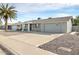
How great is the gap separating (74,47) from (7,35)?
18.0 ft

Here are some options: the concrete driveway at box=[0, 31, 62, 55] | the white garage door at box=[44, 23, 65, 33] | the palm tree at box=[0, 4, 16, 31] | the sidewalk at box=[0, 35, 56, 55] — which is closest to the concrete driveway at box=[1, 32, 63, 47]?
the concrete driveway at box=[0, 31, 62, 55]

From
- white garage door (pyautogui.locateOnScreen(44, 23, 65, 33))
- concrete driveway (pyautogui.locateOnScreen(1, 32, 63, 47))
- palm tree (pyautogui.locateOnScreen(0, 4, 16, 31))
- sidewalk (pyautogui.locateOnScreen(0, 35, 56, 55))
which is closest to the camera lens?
sidewalk (pyautogui.locateOnScreen(0, 35, 56, 55))

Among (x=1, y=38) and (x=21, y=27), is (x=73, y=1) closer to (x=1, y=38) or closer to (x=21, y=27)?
(x=1, y=38)

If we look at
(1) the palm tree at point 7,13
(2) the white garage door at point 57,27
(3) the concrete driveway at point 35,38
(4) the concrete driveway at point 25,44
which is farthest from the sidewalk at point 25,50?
(2) the white garage door at point 57,27

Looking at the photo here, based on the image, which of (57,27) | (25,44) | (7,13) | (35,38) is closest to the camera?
(7,13)

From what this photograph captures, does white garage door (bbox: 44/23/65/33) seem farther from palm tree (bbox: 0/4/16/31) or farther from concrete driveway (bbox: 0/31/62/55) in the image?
palm tree (bbox: 0/4/16/31)

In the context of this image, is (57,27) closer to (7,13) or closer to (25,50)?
(7,13)

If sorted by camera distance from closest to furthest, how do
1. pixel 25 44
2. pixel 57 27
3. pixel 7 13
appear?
pixel 7 13
pixel 25 44
pixel 57 27

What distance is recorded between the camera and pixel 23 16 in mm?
5234

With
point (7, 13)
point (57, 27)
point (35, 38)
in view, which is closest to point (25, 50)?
point (7, 13)

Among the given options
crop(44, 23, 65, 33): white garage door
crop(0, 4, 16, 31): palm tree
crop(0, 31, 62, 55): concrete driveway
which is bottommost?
crop(0, 31, 62, 55): concrete driveway

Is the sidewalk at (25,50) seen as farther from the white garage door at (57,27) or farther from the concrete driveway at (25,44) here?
the white garage door at (57,27)

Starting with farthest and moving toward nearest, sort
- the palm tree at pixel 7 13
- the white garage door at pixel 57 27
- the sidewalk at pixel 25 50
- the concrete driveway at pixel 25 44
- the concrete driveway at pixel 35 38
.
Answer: the white garage door at pixel 57 27
the concrete driveway at pixel 35 38
the palm tree at pixel 7 13
the concrete driveway at pixel 25 44
the sidewalk at pixel 25 50

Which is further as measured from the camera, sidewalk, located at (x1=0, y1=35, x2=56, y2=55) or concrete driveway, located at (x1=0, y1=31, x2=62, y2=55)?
concrete driveway, located at (x1=0, y1=31, x2=62, y2=55)
